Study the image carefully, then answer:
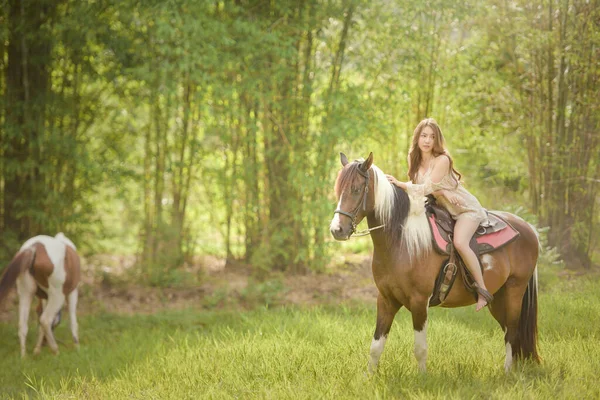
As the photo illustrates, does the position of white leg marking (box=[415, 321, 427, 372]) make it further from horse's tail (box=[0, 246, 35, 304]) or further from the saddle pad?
horse's tail (box=[0, 246, 35, 304])

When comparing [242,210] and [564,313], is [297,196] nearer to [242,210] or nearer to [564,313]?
[242,210]

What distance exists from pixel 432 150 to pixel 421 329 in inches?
42.5

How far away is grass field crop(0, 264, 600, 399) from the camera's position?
10.3ft

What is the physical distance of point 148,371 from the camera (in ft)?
13.4

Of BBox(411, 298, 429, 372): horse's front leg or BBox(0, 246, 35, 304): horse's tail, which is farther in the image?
BBox(0, 246, 35, 304): horse's tail

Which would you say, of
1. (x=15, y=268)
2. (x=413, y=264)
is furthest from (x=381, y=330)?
(x=15, y=268)

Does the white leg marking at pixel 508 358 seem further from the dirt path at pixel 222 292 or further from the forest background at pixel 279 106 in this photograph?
the forest background at pixel 279 106

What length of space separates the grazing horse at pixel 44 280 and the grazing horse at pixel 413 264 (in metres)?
3.76

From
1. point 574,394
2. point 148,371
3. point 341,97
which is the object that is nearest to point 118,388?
point 148,371

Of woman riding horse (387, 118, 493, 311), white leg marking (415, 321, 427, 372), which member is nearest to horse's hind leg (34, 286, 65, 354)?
white leg marking (415, 321, 427, 372)

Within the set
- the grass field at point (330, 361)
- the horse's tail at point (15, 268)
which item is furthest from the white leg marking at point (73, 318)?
the horse's tail at point (15, 268)

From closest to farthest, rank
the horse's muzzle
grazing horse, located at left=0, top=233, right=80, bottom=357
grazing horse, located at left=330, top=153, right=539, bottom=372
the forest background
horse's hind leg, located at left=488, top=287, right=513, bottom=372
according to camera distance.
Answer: the horse's muzzle < grazing horse, located at left=330, top=153, right=539, bottom=372 < horse's hind leg, located at left=488, top=287, right=513, bottom=372 < grazing horse, located at left=0, top=233, right=80, bottom=357 < the forest background

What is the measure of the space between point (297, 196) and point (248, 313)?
2154 mm

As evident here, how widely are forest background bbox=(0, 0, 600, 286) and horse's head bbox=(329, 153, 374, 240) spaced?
12.5ft
